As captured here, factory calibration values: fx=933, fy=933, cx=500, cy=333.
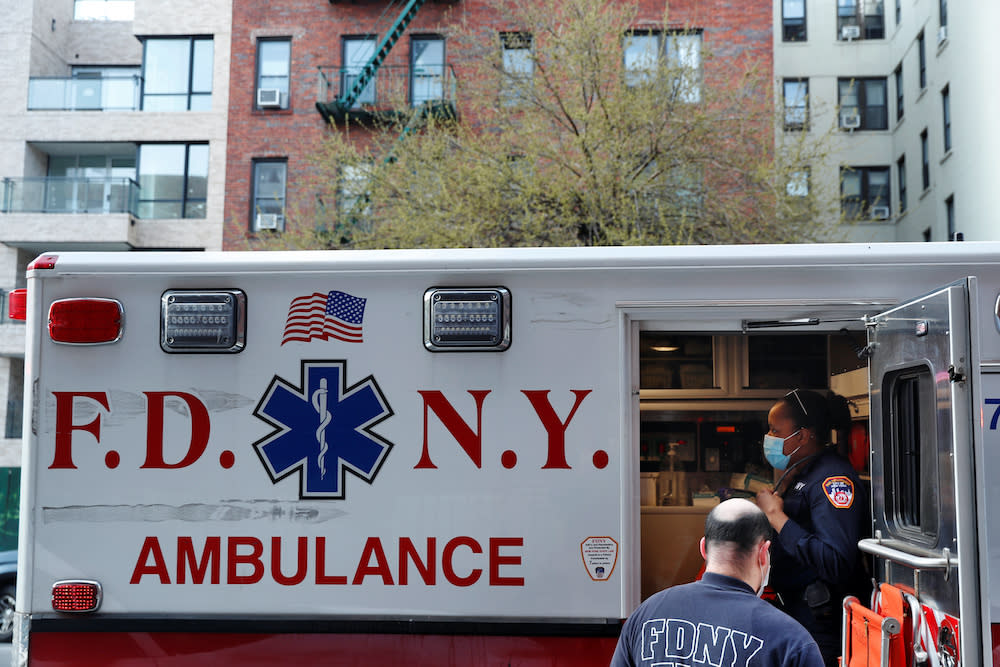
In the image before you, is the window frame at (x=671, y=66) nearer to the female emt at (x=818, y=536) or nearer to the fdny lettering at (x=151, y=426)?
the female emt at (x=818, y=536)

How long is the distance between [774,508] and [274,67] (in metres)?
19.6

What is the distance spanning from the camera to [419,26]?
823 inches

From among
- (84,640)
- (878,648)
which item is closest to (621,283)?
(878,648)

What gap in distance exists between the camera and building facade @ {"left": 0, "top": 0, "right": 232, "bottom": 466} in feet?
71.7

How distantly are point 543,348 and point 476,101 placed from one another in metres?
11.9

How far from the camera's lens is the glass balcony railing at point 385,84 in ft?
65.8

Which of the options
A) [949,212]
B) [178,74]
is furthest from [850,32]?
[178,74]

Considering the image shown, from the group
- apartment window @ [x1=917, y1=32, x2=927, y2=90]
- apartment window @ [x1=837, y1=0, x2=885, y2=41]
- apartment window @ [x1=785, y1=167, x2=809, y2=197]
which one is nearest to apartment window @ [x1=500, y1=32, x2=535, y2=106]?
apartment window @ [x1=785, y1=167, x2=809, y2=197]

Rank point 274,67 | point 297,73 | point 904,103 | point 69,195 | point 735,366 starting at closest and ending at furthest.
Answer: point 735,366
point 297,73
point 274,67
point 69,195
point 904,103

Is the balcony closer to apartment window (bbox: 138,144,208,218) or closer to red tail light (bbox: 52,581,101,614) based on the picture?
apartment window (bbox: 138,144,208,218)

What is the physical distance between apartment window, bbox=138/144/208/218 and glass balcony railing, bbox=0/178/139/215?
0.37 meters

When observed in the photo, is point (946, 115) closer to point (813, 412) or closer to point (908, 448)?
point (813, 412)

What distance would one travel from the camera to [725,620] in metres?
2.52

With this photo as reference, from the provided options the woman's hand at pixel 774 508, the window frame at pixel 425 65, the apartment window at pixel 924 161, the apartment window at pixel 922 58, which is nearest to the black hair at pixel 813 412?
the woman's hand at pixel 774 508
